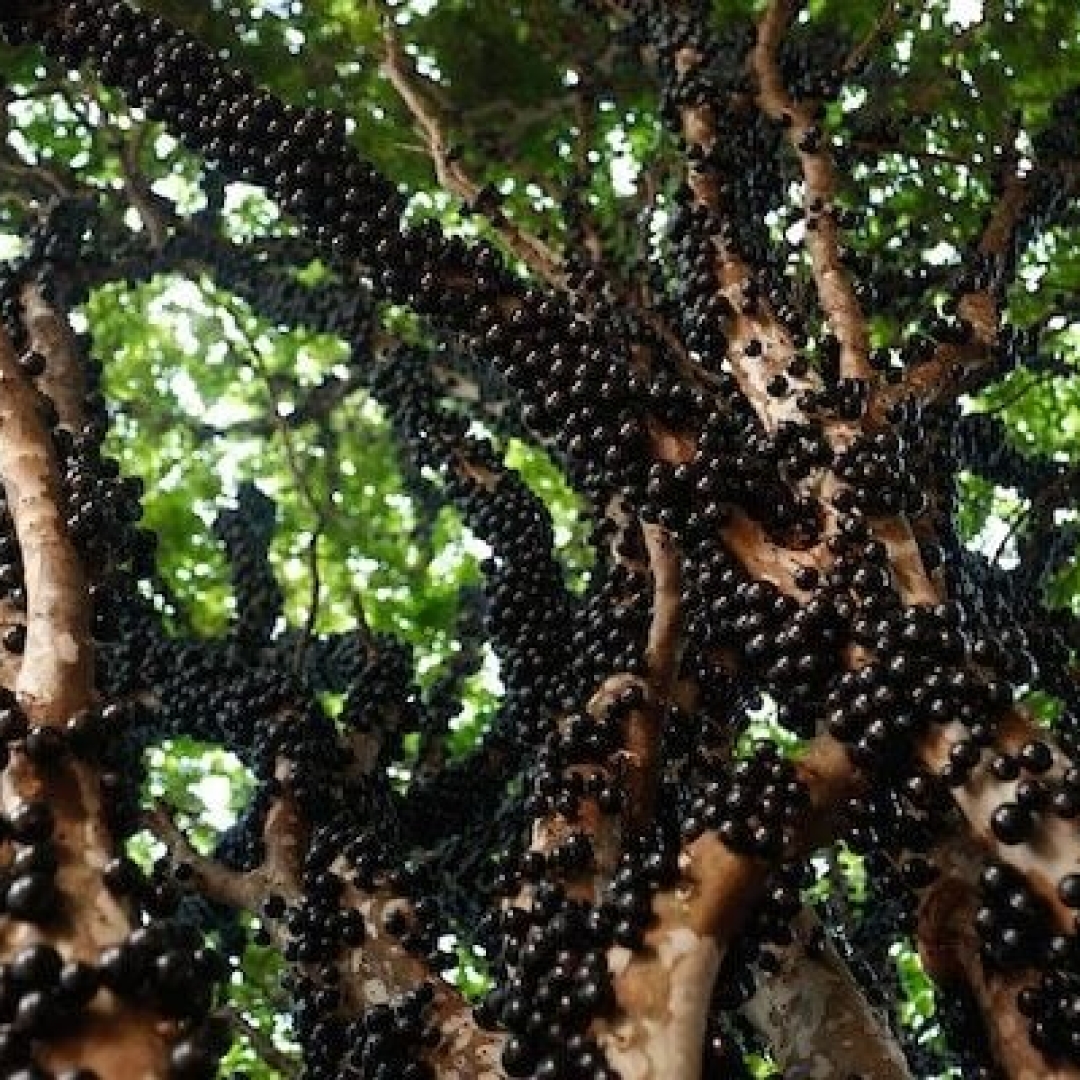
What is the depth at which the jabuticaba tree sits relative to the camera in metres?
3.38

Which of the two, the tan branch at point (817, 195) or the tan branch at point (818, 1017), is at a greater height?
the tan branch at point (817, 195)

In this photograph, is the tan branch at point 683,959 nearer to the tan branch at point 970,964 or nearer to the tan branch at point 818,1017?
the tan branch at point 970,964

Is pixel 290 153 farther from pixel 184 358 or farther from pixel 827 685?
pixel 184 358

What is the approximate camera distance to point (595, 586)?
7660mm

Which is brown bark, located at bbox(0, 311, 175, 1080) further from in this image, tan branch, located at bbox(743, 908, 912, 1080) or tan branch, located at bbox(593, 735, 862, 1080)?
tan branch, located at bbox(743, 908, 912, 1080)

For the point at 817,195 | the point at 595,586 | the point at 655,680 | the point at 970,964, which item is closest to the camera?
the point at 970,964

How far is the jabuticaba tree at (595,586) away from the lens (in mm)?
3377

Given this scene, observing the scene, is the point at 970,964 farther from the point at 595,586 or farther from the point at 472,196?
the point at 472,196

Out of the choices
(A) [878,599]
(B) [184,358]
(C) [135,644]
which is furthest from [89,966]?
(B) [184,358]

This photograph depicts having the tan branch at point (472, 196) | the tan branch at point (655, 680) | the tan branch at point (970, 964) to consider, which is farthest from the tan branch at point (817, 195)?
the tan branch at point (970, 964)

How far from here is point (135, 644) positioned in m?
7.59

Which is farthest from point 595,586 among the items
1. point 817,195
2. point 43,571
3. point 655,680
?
point 43,571

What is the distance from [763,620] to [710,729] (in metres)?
1.27

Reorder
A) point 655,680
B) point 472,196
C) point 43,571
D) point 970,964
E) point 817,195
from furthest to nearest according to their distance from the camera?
1. point 472,196
2. point 817,195
3. point 655,680
4. point 970,964
5. point 43,571
